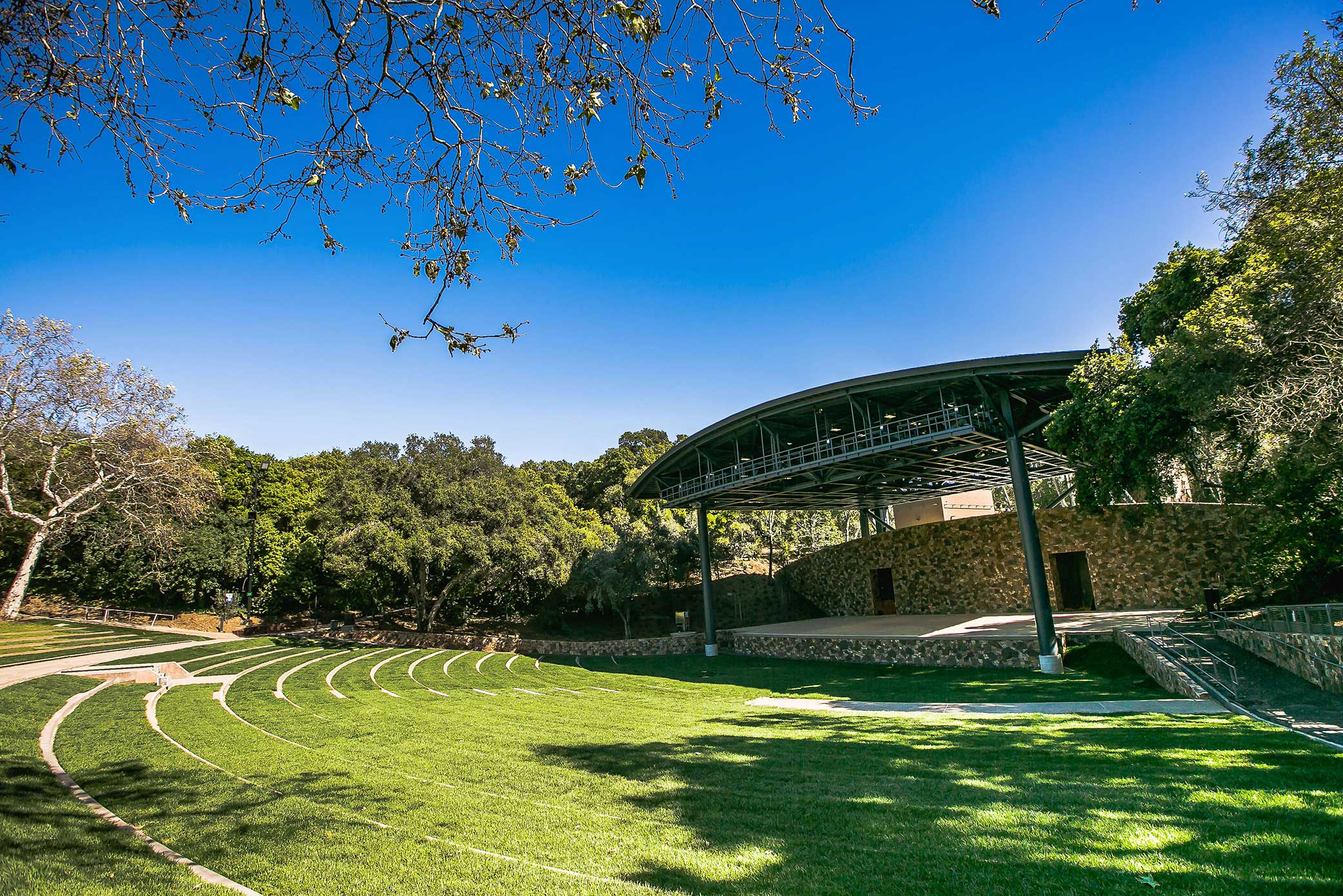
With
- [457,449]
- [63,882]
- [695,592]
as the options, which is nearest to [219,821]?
[63,882]

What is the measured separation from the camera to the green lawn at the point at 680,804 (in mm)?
4414

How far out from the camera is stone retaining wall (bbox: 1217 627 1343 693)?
9938 millimetres

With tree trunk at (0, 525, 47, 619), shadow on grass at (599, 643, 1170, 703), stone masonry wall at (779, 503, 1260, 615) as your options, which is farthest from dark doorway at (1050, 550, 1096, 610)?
tree trunk at (0, 525, 47, 619)

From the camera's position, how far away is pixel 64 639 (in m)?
23.1

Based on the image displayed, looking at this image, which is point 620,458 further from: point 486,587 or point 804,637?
point 804,637

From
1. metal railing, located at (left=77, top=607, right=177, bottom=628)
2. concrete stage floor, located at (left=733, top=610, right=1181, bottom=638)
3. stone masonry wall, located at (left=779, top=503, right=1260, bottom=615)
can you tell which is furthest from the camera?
metal railing, located at (left=77, top=607, right=177, bottom=628)

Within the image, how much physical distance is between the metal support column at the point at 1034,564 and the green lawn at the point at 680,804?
7413 millimetres

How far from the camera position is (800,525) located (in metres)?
39.6

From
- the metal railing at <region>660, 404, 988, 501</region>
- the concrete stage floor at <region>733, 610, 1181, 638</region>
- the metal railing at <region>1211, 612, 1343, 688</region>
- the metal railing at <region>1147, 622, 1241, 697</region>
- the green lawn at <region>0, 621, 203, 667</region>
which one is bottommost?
the concrete stage floor at <region>733, 610, 1181, 638</region>

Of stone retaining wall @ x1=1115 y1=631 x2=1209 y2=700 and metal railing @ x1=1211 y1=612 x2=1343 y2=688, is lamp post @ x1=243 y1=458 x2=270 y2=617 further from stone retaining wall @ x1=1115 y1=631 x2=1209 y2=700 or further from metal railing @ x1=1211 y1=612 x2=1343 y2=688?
metal railing @ x1=1211 y1=612 x2=1343 y2=688

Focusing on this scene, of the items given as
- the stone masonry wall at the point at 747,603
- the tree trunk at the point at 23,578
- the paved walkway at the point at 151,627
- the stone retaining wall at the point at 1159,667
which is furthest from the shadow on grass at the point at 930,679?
the tree trunk at the point at 23,578

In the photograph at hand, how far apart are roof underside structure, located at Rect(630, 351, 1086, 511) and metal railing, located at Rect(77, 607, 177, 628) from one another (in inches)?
1003

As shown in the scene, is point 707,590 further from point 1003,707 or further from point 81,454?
point 81,454

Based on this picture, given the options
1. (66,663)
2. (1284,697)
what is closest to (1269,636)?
(1284,697)
